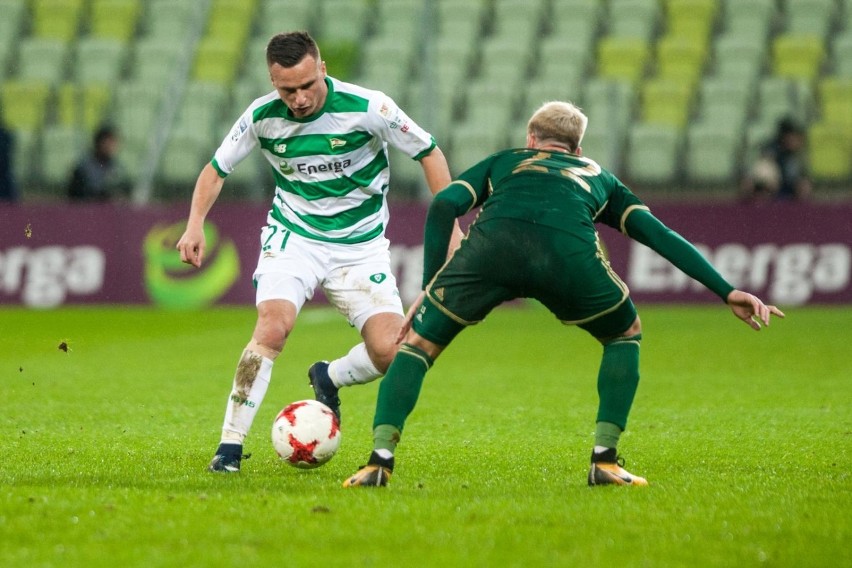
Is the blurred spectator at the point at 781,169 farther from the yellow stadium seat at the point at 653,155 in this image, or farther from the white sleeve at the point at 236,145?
the white sleeve at the point at 236,145

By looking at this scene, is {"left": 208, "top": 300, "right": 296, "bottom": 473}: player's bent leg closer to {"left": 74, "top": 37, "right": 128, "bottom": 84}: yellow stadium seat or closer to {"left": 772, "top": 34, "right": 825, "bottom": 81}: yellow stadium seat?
{"left": 772, "top": 34, "right": 825, "bottom": 81}: yellow stadium seat

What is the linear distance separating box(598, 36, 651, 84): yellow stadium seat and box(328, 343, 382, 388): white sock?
13388mm

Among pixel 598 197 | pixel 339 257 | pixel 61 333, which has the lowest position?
pixel 61 333

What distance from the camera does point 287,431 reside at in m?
6.10

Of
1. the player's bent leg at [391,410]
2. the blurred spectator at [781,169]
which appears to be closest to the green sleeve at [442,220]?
the player's bent leg at [391,410]

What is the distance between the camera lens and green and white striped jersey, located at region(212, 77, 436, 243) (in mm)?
6656

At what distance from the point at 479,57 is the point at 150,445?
1418 centimetres

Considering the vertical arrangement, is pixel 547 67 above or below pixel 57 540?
above

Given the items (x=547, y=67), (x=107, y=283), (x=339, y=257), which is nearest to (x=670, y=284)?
(x=547, y=67)

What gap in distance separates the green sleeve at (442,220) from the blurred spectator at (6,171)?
497 inches

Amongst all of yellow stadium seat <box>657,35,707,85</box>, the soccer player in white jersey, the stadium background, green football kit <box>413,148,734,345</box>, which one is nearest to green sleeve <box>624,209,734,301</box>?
green football kit <box>413,148,734,345</box>

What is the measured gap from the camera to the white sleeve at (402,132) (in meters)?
6.67

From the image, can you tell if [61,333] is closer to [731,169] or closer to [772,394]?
[772,394]

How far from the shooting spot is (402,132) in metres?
6.68
